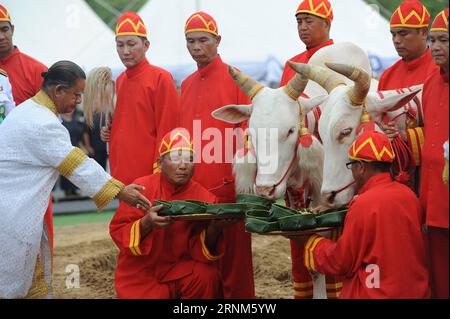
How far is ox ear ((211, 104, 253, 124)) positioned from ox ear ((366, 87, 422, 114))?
39.0 inches

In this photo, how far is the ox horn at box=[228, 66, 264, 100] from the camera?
6.42 metres

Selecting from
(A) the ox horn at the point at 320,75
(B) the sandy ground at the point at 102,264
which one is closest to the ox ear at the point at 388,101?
(A) the ox horn at the point at 320,75

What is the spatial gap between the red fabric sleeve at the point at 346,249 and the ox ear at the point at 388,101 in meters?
0.84

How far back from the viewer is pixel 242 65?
14648 mm

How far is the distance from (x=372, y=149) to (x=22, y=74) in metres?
3.94

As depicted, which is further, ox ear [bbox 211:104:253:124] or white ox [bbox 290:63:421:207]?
ox ear [bbox 211:104:253:124]

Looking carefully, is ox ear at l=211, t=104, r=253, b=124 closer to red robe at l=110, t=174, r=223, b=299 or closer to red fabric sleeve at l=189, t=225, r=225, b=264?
red robe at l=110, t=174, r=223, b=299

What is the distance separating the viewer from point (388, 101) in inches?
229

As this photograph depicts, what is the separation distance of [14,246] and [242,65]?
8.97 meters

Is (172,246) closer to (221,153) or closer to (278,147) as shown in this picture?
(221,153)

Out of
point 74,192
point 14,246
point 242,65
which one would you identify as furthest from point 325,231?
point 74,192

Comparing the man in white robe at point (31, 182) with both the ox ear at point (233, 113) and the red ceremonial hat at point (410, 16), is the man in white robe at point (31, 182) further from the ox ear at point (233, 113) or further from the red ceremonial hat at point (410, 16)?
the red ceremonial hat at point (410, 16)

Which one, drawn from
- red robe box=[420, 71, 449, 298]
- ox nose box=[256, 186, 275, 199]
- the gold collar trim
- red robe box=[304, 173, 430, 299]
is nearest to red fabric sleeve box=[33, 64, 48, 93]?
the gold collar trim
